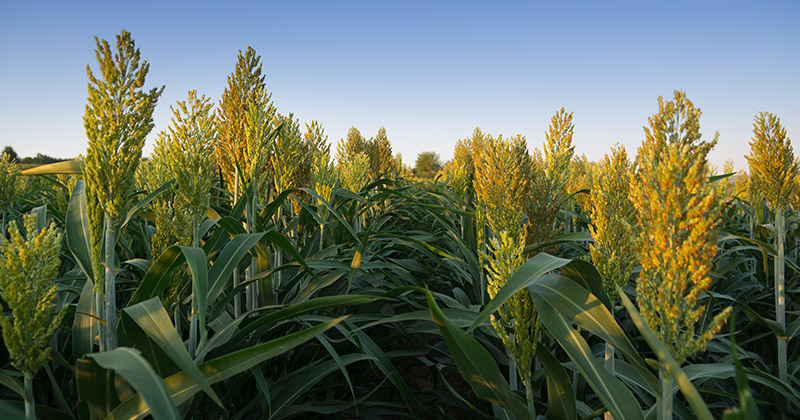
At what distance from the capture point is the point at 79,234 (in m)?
1.37

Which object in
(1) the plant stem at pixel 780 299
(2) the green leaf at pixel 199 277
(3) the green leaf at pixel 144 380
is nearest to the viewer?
(3) the green leaf at pixel 144 380

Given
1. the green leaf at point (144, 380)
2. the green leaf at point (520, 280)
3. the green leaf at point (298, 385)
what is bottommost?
the green leaf at point (298, 385)

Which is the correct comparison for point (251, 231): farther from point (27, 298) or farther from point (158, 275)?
point (27, 298)

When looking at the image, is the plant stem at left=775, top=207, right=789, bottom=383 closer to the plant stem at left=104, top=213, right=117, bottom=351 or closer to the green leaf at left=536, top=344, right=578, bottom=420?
the green leaf at left=536, top=344, right=578, bottom=420

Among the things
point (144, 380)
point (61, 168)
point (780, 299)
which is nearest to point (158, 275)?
point (144, 380)

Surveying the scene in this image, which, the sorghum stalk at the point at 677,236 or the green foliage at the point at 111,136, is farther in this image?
the green foliage at the point at 111,136

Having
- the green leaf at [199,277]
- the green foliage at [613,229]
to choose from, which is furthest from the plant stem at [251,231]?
the green foliage at [613,229]

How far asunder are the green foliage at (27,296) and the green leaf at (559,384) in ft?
4.71

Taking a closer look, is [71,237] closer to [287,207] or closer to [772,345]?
[287,207]

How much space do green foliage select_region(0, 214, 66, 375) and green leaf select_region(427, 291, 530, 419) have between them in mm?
1008

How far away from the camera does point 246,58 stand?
2.17 metres

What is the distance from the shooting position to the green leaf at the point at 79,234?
127 cm

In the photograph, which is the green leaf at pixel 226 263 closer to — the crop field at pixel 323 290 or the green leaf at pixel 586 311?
the crop field at pixel 323 290

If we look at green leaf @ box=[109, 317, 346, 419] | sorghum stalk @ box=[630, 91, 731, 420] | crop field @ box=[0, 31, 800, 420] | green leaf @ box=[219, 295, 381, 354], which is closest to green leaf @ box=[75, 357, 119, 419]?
crop field @ box=[0, 31, 800, 420]
